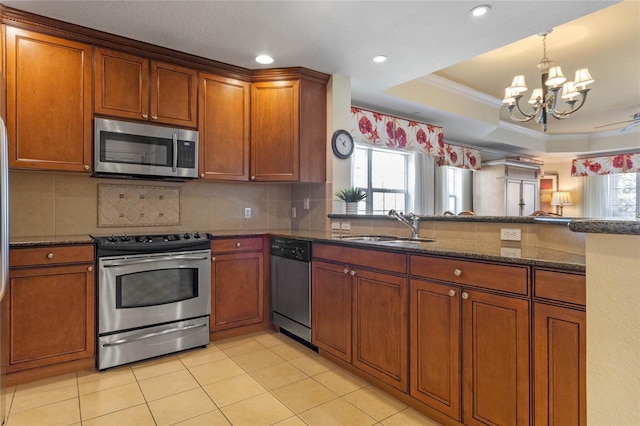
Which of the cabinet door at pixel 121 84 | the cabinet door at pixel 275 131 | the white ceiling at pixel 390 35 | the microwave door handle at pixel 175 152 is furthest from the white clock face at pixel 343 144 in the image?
the cabinet door at pixel 121 84

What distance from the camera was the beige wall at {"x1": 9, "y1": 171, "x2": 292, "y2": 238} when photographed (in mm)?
2646

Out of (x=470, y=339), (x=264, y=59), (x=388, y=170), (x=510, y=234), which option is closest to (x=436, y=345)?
(x=470, y=339)

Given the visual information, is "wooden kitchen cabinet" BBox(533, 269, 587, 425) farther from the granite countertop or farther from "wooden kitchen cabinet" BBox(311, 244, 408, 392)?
"wooden kitchen cabinet" BBox(311, 244, 408, 392)

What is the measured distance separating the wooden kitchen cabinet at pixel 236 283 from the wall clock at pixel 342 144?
1.12 metres

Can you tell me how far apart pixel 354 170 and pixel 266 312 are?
2.21 meters

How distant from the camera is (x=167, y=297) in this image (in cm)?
272

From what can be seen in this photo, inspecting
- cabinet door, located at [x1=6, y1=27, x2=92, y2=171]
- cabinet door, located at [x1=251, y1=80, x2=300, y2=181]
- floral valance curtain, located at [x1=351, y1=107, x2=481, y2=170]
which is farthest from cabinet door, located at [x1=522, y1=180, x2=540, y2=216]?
cabinet door, located at [x1=6, y1=27, x2=92, y2=171]

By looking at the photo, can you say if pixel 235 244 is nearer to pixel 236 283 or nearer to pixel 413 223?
pixel 236 283

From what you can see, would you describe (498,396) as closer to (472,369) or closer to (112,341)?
(472,369)

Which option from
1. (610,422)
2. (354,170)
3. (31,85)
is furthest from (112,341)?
(354,170)

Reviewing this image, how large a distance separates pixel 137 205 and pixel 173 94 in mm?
995

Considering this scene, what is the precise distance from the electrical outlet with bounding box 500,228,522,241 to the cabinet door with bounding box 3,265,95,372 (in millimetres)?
2639

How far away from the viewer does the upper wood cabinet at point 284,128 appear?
10.9 ft

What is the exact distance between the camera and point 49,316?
229 centimetres
